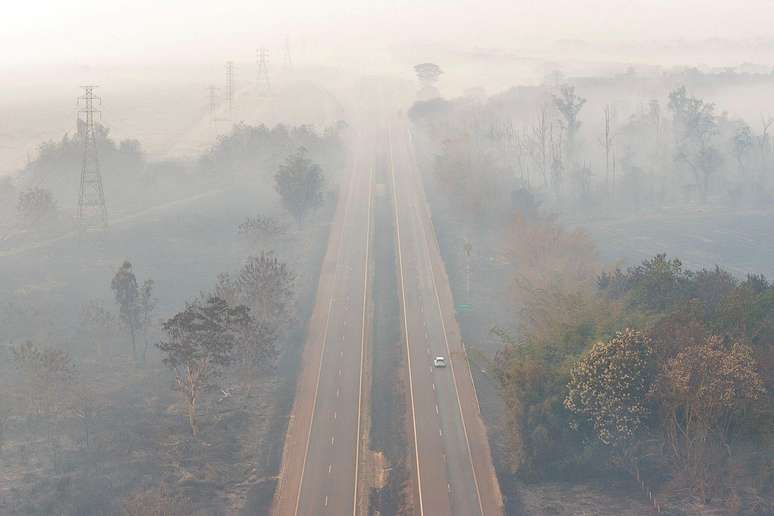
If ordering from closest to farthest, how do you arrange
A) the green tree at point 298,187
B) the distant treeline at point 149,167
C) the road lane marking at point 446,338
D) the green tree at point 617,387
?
the green tree at point 617,387 < the road lane marking at point 446,338 < the green tree at point 298,187 < the distant treeline at point 149,167

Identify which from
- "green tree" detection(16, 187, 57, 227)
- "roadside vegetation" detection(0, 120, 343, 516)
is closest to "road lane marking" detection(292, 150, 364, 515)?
"roadside vegetation" detection(0, 120, 343, 516)

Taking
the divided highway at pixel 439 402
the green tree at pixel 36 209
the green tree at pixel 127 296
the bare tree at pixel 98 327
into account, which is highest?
the green tree at pixel 36 209

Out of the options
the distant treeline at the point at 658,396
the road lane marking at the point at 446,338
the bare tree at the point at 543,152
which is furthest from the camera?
the bare tree at the point at 543,152

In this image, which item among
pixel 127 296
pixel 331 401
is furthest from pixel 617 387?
pixel 127 296

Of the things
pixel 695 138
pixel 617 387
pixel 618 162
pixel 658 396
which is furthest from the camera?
pixel 695 138

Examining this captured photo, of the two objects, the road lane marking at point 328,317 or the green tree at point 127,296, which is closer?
the road lane marking at point 328,317

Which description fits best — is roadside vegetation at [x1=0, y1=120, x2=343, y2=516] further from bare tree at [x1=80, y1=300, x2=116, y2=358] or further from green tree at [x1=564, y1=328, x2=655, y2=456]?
green tree at [x1=564, y1=328, x2=655, y2=456]

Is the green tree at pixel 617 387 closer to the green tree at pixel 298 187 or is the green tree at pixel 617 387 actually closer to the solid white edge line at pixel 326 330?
the solid white edge line at pixel 326 330

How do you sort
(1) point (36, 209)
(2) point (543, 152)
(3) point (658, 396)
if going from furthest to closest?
(2) point (543, 152)
(1) point (36, 209)
(3) point (658, 396)

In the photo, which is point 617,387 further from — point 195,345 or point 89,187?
point 89,187

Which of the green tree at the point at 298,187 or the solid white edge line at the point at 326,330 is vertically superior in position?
the green tree at the point at 298,187

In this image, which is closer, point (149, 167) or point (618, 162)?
point (149, 167)

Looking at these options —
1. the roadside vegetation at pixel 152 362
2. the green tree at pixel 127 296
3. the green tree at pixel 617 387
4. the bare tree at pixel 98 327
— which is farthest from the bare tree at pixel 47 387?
the green tree at pixel 617 387

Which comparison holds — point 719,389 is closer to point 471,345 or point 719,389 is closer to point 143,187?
point 471,345
